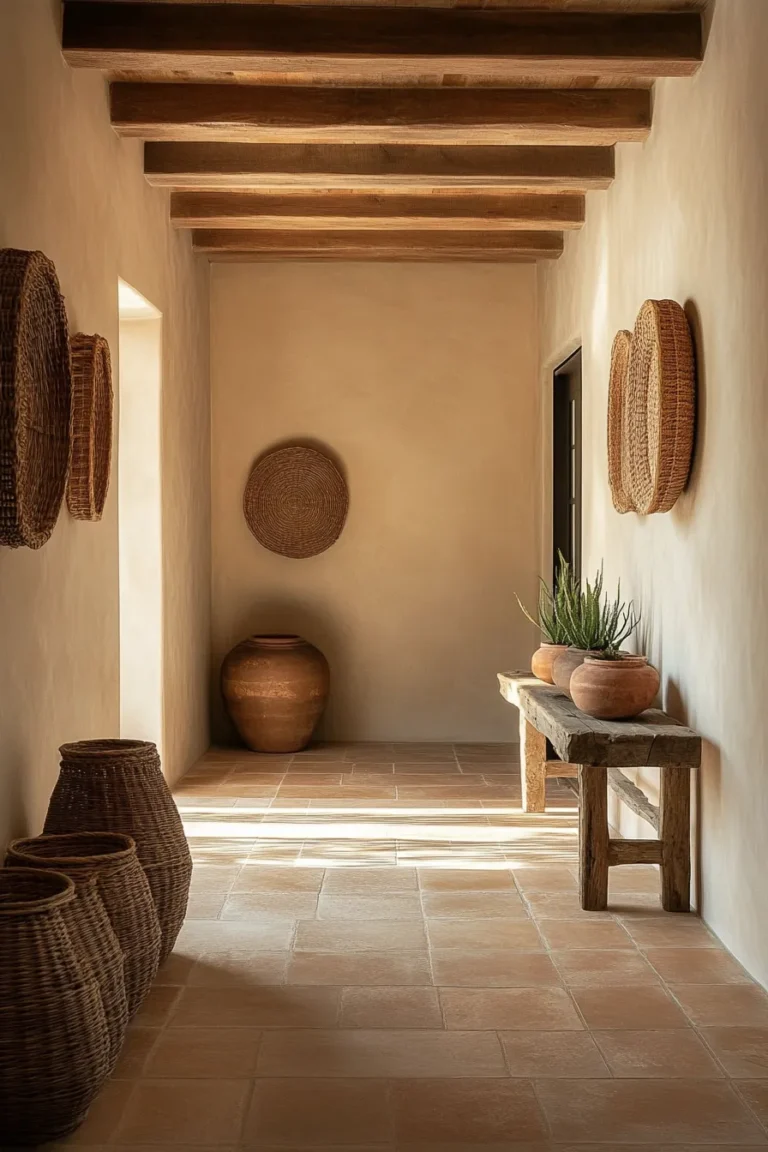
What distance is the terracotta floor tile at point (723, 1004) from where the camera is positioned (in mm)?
2936

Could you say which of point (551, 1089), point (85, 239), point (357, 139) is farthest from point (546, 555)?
point (551, 1089)

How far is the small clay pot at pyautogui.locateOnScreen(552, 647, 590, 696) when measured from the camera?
4625 millimetres

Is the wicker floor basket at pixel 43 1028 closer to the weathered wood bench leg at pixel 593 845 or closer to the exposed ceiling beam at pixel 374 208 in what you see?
the weathered wood bench leg at pixel 593 845

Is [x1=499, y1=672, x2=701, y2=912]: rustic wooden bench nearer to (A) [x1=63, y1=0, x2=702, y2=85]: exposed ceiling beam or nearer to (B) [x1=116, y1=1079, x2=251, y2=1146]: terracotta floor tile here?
(B) [x1=116, y1=1079, x2=251, y2=1146]: terracotta floor tile

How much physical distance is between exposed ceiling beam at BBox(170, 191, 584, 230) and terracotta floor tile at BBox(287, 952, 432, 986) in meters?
3.59

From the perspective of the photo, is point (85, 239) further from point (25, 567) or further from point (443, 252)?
point (443, 252)

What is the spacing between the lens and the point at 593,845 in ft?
12.7

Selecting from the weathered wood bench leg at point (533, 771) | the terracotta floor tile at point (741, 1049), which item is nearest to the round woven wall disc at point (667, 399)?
the weathered wood bench leg at point (533, 771)

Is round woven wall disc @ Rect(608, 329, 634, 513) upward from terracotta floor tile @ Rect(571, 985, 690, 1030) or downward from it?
upward

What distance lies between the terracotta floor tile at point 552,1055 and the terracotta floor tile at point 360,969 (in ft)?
1.46

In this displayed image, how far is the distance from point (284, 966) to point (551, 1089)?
99 cm

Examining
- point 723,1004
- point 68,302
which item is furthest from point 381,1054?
point 68,302

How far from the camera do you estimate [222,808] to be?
17.4 ft

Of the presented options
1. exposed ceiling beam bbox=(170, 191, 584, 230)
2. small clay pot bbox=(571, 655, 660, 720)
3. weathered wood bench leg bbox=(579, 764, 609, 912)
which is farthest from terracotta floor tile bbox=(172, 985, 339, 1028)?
exposed ceiling beam bbox=(170, 191, 584, 230)
